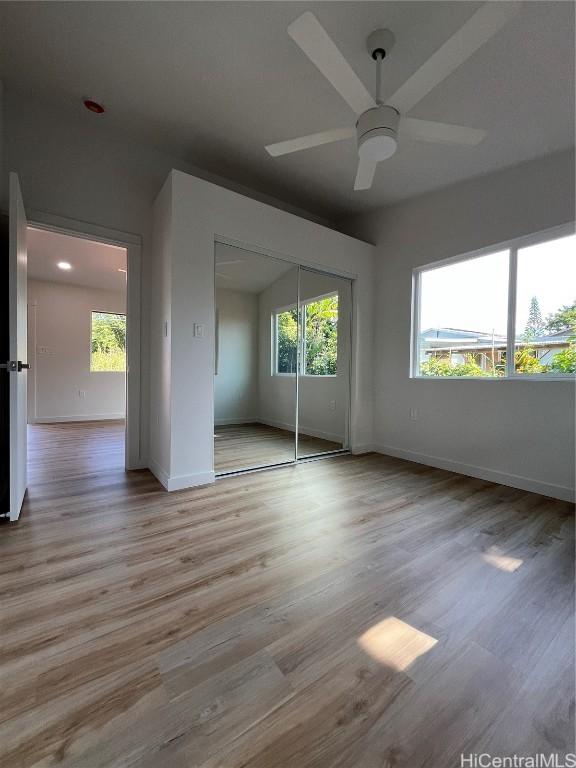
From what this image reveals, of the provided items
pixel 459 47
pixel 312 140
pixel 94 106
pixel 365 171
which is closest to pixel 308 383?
pixel 365 171

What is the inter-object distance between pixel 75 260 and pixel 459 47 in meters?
5.41

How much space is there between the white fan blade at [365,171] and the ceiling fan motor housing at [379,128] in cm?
13

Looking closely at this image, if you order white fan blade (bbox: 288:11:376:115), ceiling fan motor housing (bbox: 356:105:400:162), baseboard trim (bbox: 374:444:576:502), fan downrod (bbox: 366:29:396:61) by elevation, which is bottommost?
baseboard trim (bbox: 374:444:576:502)

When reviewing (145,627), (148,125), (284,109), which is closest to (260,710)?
(145,627)

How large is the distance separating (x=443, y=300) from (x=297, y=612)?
128 inches

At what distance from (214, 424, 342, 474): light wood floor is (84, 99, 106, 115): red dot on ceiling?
2.75 m

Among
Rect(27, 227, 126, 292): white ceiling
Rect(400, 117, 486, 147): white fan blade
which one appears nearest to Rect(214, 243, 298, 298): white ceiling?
Rect(400, 117, 486, 147): white fan blade

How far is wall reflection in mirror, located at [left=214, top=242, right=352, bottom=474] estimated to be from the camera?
10.4 ft

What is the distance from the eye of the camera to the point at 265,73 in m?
2.15

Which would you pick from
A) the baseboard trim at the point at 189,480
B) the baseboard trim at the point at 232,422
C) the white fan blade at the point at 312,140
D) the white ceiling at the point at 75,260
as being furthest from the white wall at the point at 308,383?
the white ceiling at the point at 75,260

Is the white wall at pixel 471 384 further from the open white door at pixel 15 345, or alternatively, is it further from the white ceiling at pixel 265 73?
the open white door at pixel 15 345

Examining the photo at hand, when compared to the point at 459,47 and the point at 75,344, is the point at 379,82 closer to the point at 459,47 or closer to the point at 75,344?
the point at 459,47

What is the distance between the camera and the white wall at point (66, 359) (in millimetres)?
6020

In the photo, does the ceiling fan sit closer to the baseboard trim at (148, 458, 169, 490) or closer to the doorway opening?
the baseboard trim at (148, 458, 169, 490)
